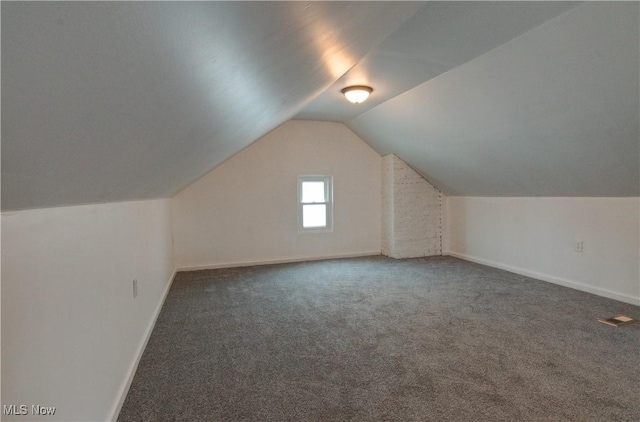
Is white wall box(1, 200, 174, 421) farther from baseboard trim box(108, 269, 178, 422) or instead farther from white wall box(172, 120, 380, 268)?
white wall box(172, 120, 380, 268)

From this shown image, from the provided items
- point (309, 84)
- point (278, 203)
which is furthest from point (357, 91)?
point (278, 203)

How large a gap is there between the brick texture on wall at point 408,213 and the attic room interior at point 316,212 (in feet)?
0.18

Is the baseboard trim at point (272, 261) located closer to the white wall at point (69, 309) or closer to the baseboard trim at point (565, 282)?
the baseboard trim at point (565, 282)

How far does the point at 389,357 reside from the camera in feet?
7.67

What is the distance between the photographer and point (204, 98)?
1131mm

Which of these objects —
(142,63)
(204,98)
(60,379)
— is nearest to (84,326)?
(60,379)

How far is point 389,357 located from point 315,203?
3.80 meters

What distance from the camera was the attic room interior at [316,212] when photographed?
0.76m

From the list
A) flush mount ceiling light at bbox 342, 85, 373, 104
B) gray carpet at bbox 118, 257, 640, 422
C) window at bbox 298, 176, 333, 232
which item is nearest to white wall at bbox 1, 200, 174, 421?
gray carpet at bbox 118, 257, 640, 422

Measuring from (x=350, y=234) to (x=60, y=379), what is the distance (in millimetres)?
5183

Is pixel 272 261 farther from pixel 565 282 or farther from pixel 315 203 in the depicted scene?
pixel 565 282

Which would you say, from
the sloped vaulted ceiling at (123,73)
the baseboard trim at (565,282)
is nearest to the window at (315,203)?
the baseboard trim at (565,282)

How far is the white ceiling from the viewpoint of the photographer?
516 millimetres

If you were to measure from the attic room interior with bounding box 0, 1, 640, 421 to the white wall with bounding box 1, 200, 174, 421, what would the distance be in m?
0.01
